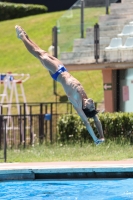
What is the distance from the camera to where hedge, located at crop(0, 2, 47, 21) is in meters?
41.9

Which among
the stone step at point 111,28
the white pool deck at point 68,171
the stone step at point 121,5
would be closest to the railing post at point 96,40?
the stone step at point 111,28

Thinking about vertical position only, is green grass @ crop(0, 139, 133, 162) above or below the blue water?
above

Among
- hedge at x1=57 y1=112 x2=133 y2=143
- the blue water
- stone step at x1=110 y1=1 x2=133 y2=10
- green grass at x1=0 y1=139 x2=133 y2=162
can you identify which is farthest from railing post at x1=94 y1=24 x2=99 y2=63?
the blue water

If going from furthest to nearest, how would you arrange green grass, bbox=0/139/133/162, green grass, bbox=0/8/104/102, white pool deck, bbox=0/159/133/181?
green grass, bbox=0/8/104/102
green grass, bbox=0/139/133/162
white pool deck, bbox=0/159/133/181

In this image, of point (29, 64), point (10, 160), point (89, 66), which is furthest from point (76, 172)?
point (29, 64)

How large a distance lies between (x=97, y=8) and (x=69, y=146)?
7194 mm

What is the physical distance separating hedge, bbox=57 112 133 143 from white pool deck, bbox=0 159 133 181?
14.1 ft

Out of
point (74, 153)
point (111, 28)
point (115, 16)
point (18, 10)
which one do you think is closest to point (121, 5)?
point (115, 16)

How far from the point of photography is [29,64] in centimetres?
3103

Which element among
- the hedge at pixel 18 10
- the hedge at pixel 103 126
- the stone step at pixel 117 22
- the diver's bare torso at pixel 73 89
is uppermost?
the hedge at pixel 18 10

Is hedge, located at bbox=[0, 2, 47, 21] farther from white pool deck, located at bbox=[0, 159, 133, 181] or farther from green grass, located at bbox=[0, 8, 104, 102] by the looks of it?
white pool deck, located at bbox=[0, 159, 133, 181]

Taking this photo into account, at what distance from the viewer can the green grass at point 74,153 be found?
15234 millimetres

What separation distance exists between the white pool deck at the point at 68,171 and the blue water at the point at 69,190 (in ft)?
0.56

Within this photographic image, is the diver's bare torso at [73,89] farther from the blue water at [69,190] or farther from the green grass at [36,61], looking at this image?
the green grass at [36,61]
